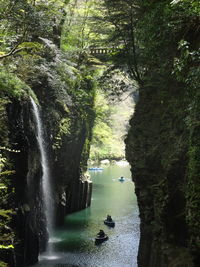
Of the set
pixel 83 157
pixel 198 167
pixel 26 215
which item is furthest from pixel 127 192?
pixel 198 167

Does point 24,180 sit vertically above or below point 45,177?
above

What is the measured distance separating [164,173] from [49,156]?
399 inches

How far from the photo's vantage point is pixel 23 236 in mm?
14617

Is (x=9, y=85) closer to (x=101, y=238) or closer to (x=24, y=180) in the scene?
(x=24, y=180)

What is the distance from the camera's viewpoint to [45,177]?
2052 cm

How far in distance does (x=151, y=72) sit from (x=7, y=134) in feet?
20.0

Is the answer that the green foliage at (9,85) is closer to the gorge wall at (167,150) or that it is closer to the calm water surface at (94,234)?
the gorge wall at (167,150)

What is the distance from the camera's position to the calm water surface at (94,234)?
1662cm

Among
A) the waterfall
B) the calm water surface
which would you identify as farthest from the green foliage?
the calm water surface

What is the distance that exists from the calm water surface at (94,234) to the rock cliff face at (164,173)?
11.0 ft

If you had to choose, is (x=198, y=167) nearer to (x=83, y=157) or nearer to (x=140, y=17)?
(x=140, y=17)

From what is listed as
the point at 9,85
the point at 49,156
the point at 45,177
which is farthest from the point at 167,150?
the point at 49,156

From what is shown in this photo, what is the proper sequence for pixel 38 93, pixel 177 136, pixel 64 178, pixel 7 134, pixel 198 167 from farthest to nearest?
pixel 64 178 < pixel 38 93 < pixel 7 134 < pixel 177 136 < pixel 198 167

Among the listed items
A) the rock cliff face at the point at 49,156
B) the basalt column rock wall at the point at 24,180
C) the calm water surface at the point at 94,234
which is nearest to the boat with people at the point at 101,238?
the calm water surface at the point at 94,234
